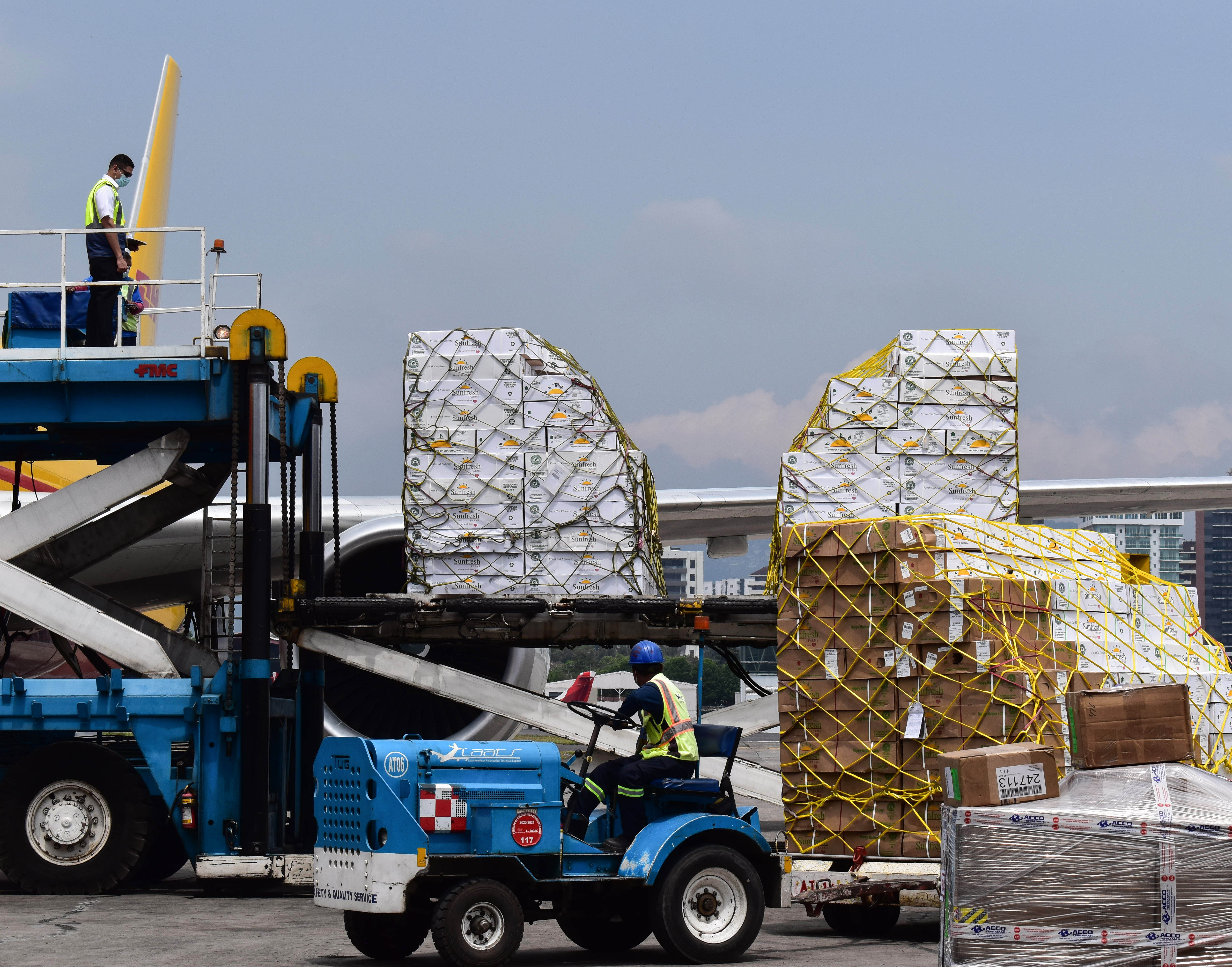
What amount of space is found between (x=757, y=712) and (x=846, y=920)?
3808mm

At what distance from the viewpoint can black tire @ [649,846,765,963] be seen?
30.0 feet

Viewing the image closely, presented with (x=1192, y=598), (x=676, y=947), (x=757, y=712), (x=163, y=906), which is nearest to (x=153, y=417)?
(x=163, y=906)

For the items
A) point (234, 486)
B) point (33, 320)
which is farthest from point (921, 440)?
point (33, 320)

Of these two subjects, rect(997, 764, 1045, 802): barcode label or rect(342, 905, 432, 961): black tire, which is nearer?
rect(997, 764, 1045, 802): barcode label

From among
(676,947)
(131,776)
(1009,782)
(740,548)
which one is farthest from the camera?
(740,548)

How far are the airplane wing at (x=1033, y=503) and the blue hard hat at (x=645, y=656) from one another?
33.8 feet

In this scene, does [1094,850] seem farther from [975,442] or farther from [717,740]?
[975,442]

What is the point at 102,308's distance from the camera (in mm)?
15109

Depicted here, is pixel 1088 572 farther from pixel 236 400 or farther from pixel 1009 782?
pixel 236 400

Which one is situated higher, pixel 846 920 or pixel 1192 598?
pixel 1192 598

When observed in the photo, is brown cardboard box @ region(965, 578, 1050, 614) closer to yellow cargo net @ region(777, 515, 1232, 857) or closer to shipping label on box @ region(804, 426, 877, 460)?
yellow cargo net @ region(777, 515, 1232, 857)

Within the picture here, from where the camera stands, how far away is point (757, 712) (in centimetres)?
1466

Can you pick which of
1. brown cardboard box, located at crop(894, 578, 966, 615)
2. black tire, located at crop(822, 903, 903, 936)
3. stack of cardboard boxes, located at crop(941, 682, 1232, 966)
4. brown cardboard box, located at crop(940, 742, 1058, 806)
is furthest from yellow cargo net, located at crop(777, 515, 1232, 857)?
brown cardboard box, located at crop(940, 742, 1058, 806)

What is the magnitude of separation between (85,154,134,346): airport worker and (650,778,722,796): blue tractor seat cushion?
27.5ft
